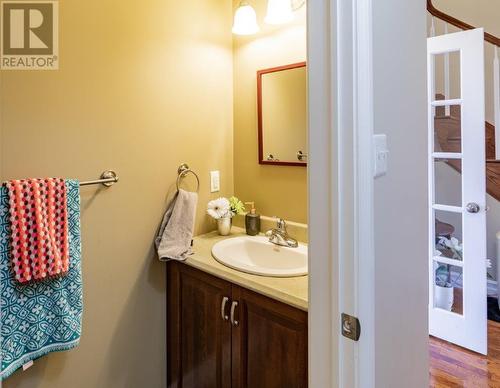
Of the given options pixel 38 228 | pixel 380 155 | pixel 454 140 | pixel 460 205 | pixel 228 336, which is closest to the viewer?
pixel 380 155

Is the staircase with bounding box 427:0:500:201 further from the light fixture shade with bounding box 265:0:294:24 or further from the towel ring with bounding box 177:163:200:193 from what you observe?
the towel ring with bounding box 177:163:200:193

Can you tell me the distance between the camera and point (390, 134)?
911 mm

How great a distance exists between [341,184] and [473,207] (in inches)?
69.3

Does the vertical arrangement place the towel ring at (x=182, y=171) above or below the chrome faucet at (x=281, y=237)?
above

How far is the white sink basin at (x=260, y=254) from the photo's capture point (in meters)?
1.60

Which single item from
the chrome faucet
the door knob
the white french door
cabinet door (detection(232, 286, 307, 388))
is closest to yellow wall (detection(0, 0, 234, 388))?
the chrome faucet

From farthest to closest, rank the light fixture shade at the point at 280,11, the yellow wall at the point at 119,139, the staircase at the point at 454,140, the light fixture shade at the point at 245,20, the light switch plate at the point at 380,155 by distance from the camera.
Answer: the staircase at the point at 454,140 → the light fixture shade at the point at 245,20 → the light fixture shade at the point at 280,11 → the yellow wall at the point at 119,139 → the light switch plate at the point at 380,155

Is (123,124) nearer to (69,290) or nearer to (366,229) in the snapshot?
(69,290)

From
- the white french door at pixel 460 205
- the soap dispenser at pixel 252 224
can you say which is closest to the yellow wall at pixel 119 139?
the soap dispenser at pixel 252 224

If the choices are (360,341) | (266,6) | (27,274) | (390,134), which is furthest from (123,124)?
(360,341)

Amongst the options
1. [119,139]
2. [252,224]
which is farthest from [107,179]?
[252,224]

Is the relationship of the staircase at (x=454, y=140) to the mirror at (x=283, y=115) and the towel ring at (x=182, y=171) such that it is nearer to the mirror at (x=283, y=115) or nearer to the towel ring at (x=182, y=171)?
the mirror at (x=283, y=115)

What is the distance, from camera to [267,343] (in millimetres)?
1265

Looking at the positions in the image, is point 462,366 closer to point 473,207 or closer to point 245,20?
point 473,207
